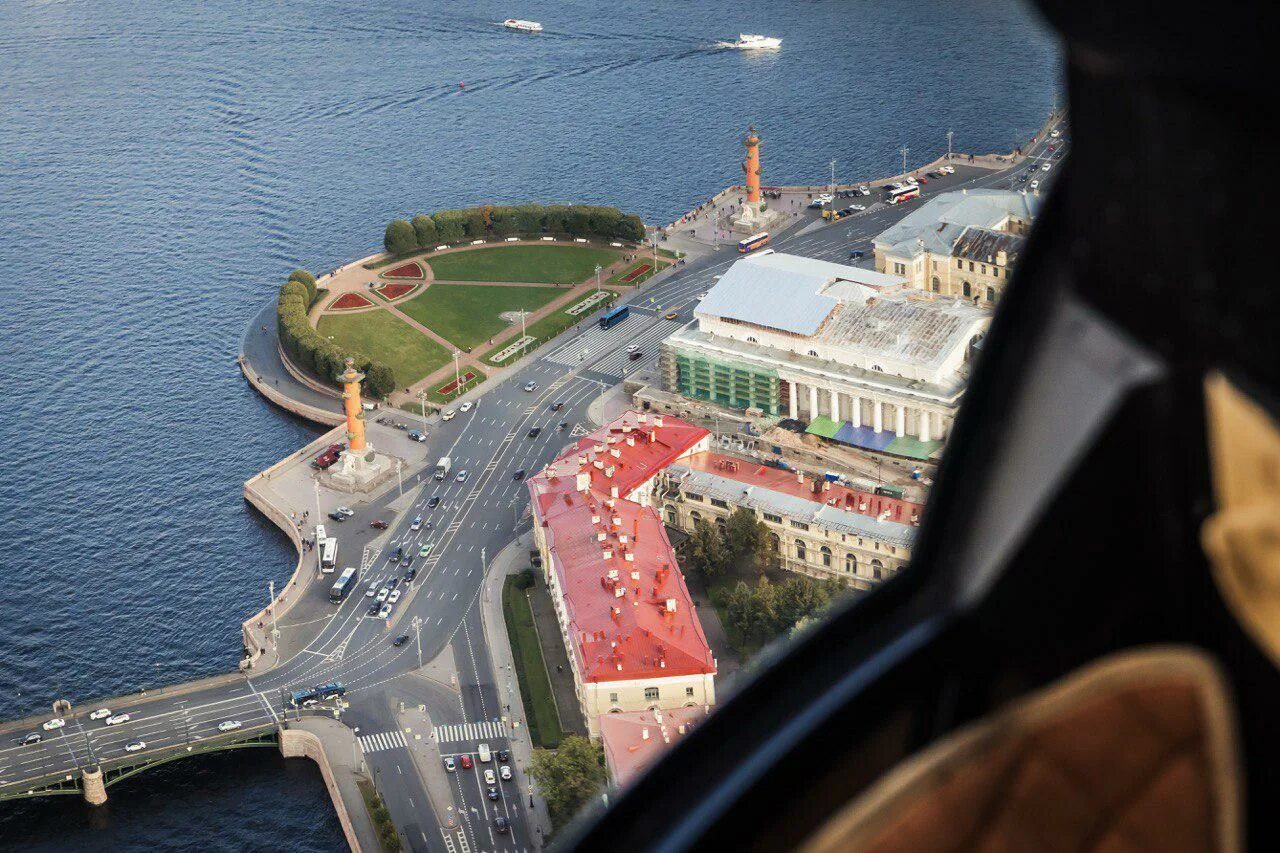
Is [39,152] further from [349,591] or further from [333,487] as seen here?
[349,591]

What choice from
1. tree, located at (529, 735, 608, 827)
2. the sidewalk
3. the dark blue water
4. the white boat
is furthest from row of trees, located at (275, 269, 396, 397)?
the white boat

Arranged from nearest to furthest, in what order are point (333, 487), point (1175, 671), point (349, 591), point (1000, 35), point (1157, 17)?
point (1157, 17), point (1175, 671), point (349, 591), point (333, 487), point (1000, 35)

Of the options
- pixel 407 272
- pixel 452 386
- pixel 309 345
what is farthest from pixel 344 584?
pixel 407 272

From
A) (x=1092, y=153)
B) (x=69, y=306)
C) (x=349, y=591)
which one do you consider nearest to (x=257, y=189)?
(x=69, y=306)

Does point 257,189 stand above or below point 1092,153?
below

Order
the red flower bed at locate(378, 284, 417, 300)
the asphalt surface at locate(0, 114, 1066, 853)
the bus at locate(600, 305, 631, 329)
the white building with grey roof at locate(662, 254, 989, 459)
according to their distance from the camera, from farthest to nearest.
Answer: the red flower bed at locate(378, 284, 417, 300) < the bus at locate(600, 305, 631, 329) < the white building with grey roof at locate(662, 254, 989, 459) < the asphalt surface at locate(0, 114, 1066, 853)

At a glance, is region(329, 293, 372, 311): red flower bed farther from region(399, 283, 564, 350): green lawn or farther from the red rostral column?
the red rostral column

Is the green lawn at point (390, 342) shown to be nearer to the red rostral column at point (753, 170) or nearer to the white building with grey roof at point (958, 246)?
the red rostral column at point (753, 170)
